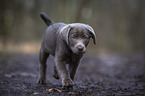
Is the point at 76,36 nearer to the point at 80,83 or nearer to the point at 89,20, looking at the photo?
the point at 80,83

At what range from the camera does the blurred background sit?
67.8 ft

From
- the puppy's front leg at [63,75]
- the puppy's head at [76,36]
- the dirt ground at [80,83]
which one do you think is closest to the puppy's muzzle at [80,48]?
the puppy's head at [76,36]

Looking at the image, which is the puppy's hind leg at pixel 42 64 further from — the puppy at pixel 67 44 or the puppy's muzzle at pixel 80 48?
the puppy's muzzle at pixel 80 48

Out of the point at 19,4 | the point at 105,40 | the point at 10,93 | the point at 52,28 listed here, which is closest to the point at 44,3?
the point at 19,4

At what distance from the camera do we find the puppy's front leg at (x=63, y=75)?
402cm

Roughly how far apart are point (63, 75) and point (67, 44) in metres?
0.68

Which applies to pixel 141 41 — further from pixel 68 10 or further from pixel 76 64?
pixel 76 64

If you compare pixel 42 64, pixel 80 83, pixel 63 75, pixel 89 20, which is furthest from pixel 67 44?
pixel 89 20

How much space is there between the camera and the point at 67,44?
13.1ft

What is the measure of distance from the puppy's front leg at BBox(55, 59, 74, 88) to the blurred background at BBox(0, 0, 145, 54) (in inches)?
546

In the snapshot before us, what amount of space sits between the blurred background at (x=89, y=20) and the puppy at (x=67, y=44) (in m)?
13.2

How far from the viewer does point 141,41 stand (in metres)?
30.2

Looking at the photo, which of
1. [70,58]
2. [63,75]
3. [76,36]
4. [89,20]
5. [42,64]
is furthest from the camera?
[89,20]

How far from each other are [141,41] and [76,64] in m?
27.9
